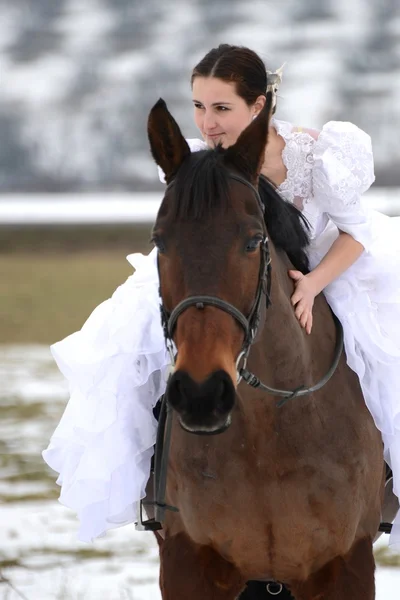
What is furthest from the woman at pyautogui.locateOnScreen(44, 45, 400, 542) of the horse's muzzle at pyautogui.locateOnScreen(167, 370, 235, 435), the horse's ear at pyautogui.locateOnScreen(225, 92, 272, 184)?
the horse's muzzle at pyautogui.locateOnScreen(167, 370, 235, 435)

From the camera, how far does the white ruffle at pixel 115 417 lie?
3781 mm

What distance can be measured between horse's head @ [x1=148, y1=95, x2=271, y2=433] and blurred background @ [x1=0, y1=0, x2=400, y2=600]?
970 mm

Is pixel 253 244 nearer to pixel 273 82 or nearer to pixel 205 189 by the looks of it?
pixel 205 189

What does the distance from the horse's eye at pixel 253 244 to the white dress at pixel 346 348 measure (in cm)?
79

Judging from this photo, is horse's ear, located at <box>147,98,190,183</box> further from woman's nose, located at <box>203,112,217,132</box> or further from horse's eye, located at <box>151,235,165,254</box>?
woman's nose, located at <box>203,112,217,132</box>

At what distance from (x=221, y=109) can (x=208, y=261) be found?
0.91 m

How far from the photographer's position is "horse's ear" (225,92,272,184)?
9.84 feet

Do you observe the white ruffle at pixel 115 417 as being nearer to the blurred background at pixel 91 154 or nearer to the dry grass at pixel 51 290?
the blurred background at pixel 91 154

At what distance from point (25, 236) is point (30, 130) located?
3028 centimetres

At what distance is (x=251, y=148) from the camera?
3.02 meters

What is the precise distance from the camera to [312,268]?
12.4 ft

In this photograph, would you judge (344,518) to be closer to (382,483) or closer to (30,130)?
(382,483)

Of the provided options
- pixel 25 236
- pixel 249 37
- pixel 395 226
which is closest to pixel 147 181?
pixel 25 236

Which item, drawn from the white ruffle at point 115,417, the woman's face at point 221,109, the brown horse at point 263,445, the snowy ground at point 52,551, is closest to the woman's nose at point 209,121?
the woman's face at point 221,109
